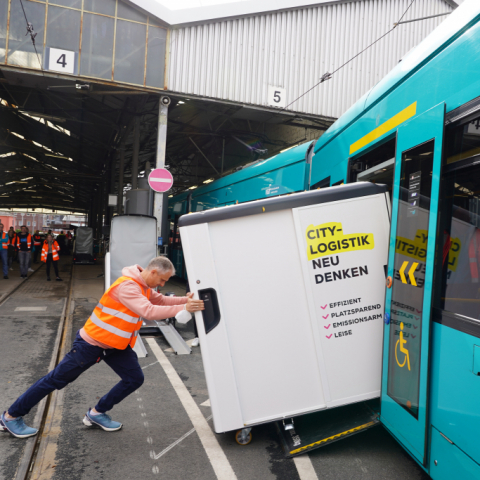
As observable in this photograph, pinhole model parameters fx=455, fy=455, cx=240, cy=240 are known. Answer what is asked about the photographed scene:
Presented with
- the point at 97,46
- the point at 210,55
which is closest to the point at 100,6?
the point at 97,46

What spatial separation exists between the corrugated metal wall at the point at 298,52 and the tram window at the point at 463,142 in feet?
37.2

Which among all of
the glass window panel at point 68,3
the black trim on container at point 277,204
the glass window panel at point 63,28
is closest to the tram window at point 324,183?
the black trim on container at point 277,204

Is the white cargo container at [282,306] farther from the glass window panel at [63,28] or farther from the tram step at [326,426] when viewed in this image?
the glass window panel at [63,28]

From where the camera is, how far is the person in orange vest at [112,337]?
362cm

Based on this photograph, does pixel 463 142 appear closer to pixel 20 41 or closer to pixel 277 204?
pixel 277 204

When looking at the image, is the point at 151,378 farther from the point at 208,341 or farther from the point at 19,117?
the point at 19,117

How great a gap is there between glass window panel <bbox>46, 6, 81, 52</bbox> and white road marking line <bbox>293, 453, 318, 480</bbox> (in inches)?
478

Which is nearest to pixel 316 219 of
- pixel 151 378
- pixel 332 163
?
pixel 332 163

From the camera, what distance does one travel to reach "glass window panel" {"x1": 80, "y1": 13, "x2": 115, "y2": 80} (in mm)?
12336

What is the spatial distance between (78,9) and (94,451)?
12.2m

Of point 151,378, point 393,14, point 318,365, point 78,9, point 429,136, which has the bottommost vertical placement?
point 151,378

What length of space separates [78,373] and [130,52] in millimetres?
11203

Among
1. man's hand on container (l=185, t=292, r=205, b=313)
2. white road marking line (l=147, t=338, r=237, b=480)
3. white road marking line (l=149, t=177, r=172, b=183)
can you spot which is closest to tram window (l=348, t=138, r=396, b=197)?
man's hand on container (l=185, t=292, r=205, b=313)

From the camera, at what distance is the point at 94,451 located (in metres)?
3.57
